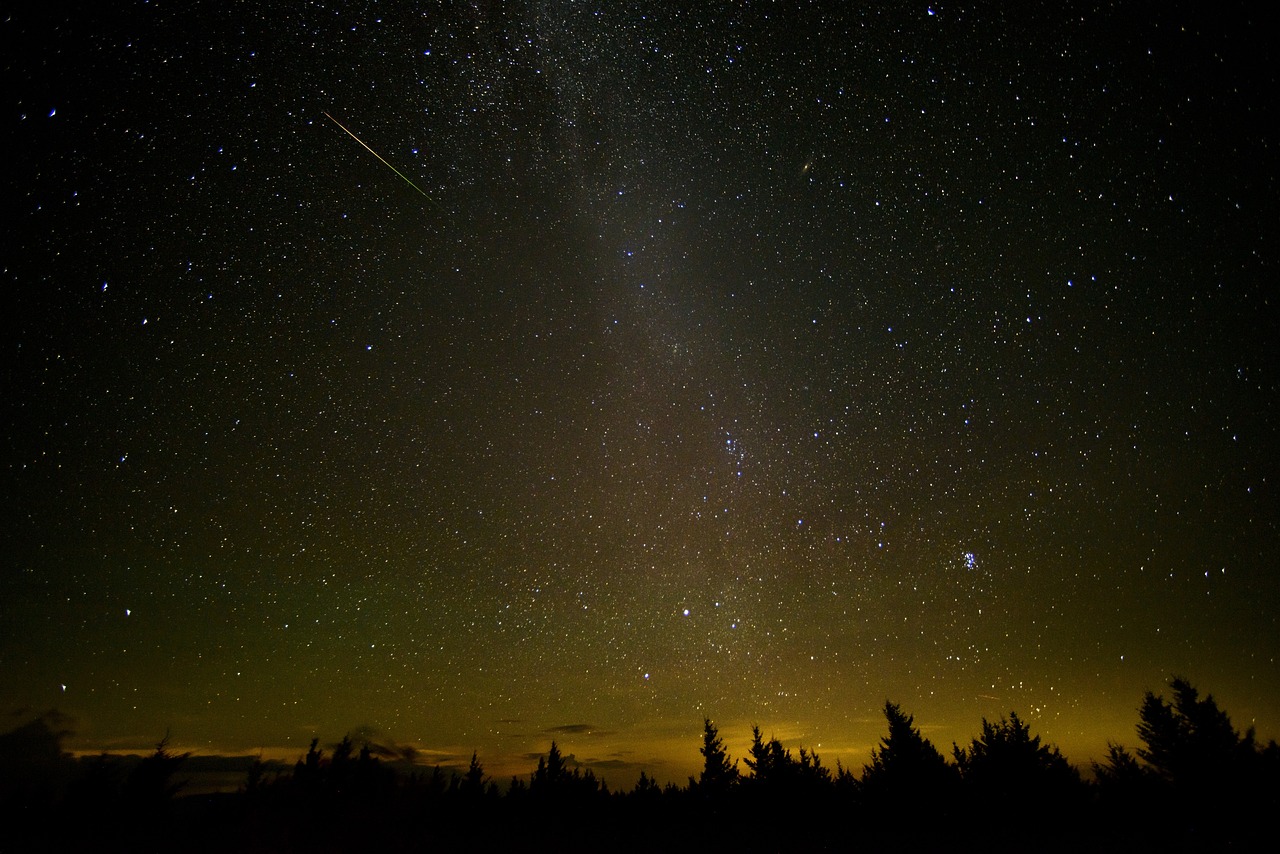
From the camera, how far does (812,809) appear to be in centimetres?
2281

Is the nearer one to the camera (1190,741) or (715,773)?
(1190,741)

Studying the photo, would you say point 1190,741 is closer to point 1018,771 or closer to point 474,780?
point 1018,771

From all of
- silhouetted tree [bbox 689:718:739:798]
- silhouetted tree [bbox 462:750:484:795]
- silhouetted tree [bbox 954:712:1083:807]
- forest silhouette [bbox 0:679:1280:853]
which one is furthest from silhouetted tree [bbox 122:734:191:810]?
silhouetted tree [bbox 954:712:1083:807]

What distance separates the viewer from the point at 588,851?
1773 centimetres

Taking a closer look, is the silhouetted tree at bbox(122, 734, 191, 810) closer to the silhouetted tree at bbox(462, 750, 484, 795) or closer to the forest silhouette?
the forest silhouette

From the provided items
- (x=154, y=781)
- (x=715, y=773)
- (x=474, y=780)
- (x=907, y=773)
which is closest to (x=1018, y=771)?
(x=907, y=773)

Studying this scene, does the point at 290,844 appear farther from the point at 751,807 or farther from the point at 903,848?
the point at 903,848

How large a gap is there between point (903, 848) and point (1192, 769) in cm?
1114

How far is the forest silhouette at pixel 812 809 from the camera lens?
16.0 metres

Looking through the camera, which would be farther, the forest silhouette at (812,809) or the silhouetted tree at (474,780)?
the silhouetted tree at (474,780)

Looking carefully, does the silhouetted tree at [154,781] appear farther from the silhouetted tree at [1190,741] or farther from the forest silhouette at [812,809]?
the silhouetted tree at [1190,741]

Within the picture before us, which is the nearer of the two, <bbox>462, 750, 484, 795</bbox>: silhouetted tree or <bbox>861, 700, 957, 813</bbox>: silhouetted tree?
<bbox>861, 700, 957, 813</bbox>: silhouetted tree

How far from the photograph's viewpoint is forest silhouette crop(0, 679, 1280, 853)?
16.0 metres

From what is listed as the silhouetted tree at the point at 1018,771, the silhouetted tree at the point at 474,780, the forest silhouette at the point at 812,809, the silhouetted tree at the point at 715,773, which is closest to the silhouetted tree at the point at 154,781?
the forest silhouette at the point at 812,809
